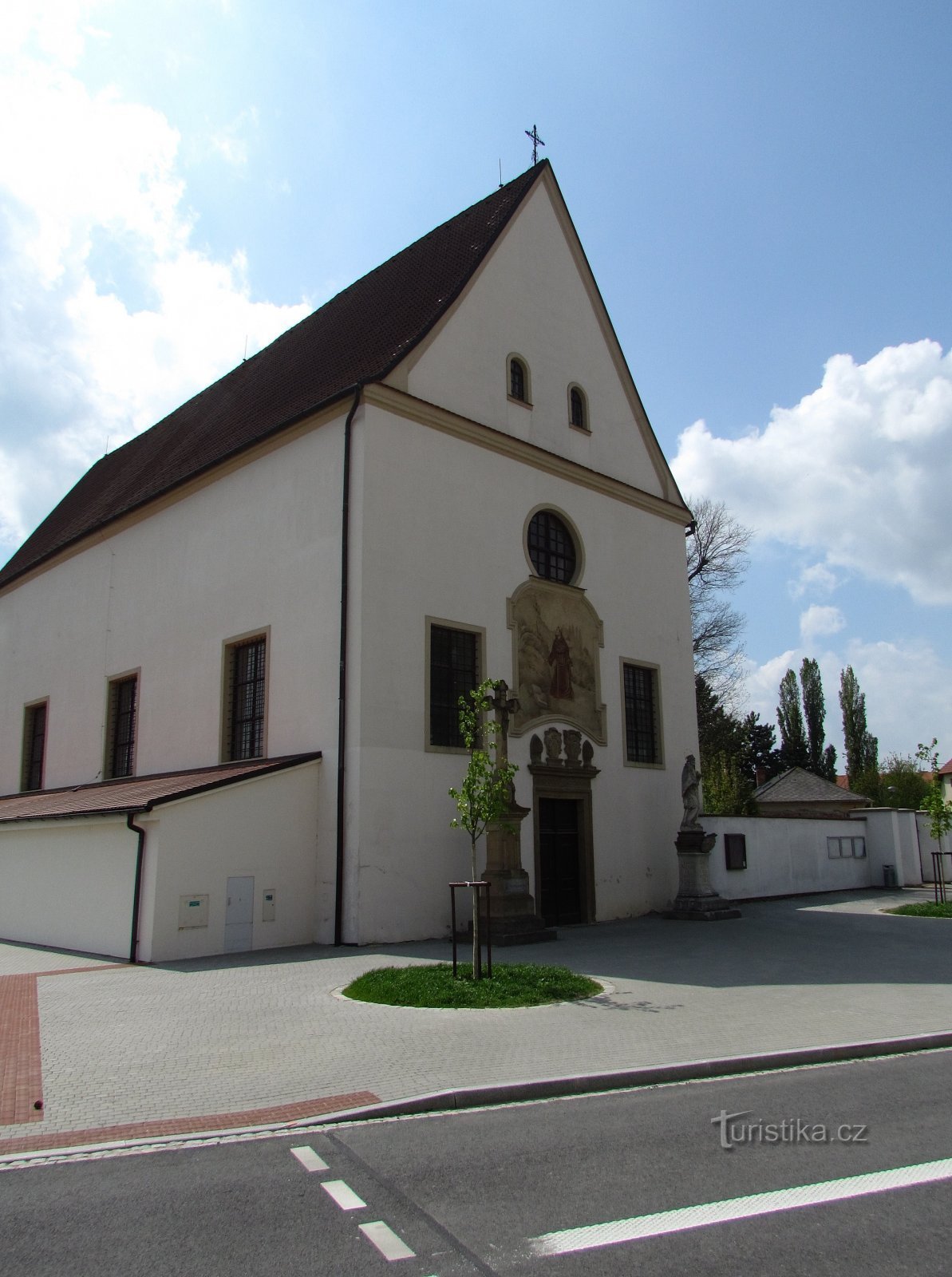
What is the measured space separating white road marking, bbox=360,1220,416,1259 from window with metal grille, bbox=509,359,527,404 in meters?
18.7

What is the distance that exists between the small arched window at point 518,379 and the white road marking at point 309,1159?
701 inches

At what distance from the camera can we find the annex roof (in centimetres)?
4000

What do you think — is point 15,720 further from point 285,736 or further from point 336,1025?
point 336,1025

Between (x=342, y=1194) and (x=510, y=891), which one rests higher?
(x=510, y=891)

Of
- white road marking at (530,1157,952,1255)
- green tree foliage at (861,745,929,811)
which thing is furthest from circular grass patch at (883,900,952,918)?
green tree foliage at (861,745,929,811)

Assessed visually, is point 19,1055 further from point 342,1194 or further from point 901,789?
point 901,789

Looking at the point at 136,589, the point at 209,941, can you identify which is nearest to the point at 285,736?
the point at 209,941

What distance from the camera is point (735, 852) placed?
78.7 ft

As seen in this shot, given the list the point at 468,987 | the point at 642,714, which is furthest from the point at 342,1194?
the point at 642,714

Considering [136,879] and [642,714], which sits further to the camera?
[642,714]

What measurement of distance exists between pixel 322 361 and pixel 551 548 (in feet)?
22.4

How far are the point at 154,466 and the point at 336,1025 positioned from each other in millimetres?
21655

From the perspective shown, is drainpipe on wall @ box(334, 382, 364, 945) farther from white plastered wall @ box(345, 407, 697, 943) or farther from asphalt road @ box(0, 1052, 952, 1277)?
asphalt road @ box(0, 1052, 952, 1277)

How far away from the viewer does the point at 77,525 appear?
29828mm
